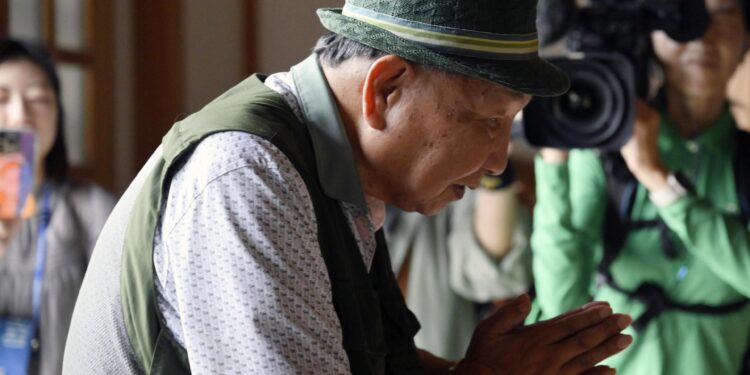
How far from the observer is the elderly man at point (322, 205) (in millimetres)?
878

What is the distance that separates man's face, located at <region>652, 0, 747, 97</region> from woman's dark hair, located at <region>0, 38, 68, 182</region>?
1.31m

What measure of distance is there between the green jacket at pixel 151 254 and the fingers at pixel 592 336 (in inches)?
8.0

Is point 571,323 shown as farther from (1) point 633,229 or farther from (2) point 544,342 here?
(1) point 633,229

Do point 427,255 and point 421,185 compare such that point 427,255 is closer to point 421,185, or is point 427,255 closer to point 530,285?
point 530,285

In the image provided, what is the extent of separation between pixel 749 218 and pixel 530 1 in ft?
3.35

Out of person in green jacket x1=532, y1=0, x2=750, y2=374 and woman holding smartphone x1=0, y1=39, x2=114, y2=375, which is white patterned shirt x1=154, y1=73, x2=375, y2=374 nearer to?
person in green jacket x1=532, y1=0, x2=750, y2=374

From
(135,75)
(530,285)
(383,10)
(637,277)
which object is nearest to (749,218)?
(637,277)

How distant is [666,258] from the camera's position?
188 cm

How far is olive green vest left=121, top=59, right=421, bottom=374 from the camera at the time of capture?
3.11 ft

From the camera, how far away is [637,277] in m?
1.87

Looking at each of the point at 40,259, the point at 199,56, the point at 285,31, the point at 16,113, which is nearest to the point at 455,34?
the point at 40,259

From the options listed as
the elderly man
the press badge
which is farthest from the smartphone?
the elderly man

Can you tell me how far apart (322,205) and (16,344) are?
55.8 inches

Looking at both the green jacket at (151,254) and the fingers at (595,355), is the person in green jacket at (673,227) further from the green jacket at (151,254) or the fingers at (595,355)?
the green jacket at (151,254)
